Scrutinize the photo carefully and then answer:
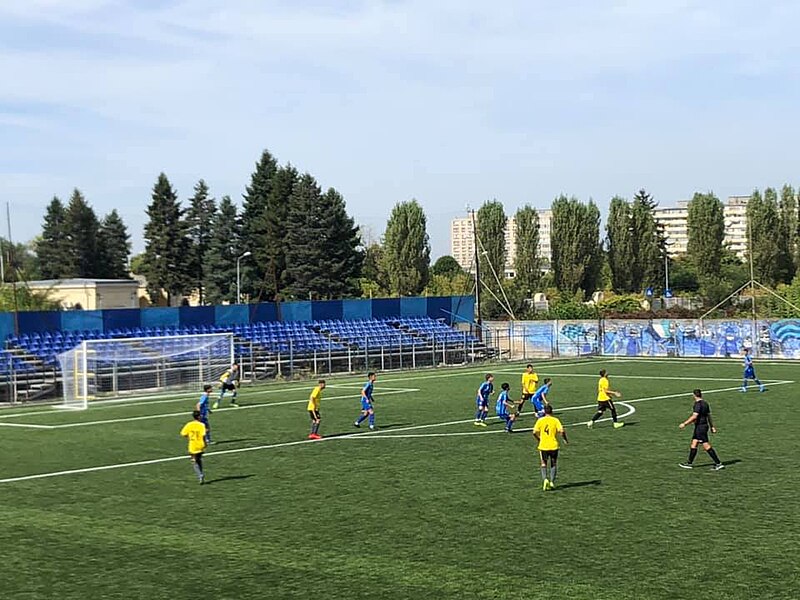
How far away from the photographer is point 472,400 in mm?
40781

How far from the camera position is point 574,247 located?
106125 mm

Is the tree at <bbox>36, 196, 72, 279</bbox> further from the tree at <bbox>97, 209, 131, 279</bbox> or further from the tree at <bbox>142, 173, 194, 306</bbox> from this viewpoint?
the tree at <bbox>142, 173, 194, 306</bbox>

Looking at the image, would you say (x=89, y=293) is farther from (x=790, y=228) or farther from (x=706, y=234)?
(x=790, y=228)

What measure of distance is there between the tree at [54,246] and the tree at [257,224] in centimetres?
2549

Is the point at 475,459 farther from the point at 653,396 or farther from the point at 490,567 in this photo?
the point at 653,396

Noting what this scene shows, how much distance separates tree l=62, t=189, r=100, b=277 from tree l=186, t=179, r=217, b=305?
553 inches

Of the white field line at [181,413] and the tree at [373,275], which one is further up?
the tree at [373,275]

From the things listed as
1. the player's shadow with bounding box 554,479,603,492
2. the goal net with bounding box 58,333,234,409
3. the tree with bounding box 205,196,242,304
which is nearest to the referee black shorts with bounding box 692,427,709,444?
the player's shadow with bounding box 554,479,603,492

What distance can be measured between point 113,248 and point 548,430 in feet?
368

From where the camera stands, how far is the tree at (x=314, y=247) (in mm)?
96625

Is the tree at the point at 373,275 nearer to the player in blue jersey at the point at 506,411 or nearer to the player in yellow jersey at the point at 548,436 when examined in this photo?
the player in blue jersey at the point at 506,411

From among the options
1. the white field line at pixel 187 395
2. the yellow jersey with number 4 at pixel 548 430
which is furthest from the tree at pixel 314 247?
the yellow jersey with number 4 at pixel 548 430

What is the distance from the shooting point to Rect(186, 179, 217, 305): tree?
105 meters

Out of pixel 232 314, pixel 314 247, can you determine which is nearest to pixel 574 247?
pixel 314 247
